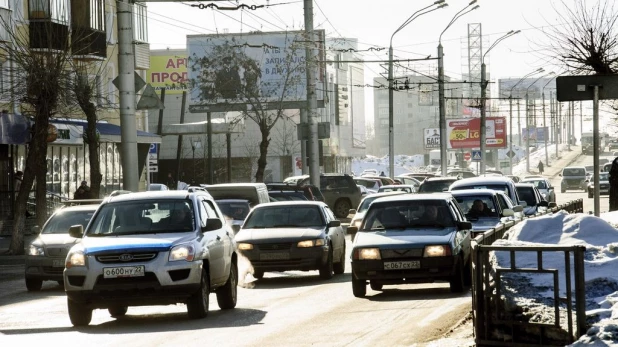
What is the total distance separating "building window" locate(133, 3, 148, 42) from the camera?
196ft

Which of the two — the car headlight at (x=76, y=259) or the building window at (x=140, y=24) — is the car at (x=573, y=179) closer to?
the building window at (x=140, y=24)

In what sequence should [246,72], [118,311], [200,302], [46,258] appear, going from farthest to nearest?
[246,72], [46,258], [118,311], [200,302]

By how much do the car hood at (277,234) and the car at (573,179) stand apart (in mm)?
64225

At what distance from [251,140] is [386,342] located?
9267 centimetres

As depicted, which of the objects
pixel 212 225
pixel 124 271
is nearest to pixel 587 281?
pixel 124 271

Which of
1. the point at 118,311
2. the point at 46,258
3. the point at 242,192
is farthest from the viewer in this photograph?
the point at 242,192

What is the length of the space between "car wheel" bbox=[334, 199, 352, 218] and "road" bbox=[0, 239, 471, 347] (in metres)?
30.7

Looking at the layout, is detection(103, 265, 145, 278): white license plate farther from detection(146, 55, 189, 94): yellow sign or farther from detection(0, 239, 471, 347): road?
detection(146, 55, 189, 94): yellow sign

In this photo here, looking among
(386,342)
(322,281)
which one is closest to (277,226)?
(322,281)

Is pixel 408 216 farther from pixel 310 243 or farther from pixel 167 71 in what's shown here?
pixel 167 71

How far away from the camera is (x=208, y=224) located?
17.0m

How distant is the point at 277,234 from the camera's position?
23.2 metres

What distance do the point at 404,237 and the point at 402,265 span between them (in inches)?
24.3

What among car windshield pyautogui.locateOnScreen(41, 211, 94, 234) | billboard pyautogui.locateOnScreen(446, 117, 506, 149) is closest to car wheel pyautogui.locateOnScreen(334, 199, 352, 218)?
car windshield pyautogui.locateOnScreen(41, 211, 94, 234)
